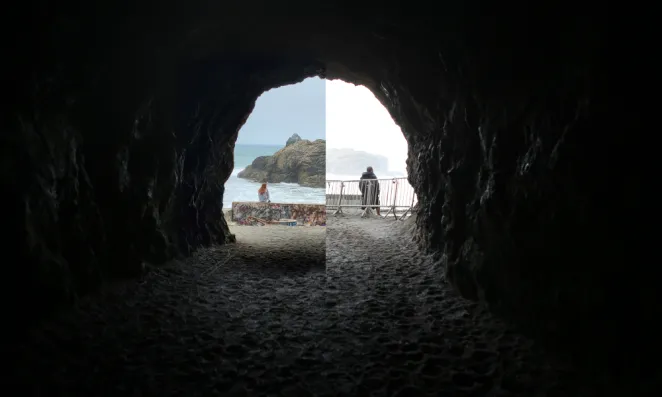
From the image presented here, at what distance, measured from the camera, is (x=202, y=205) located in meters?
8.77

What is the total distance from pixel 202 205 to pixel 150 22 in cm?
467

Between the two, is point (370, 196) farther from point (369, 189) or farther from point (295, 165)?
point (295, 165)

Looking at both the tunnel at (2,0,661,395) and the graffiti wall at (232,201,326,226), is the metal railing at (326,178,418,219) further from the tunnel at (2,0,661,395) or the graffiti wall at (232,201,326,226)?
the tunnel at (2,0,661,395)

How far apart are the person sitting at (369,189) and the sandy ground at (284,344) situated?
1002cm

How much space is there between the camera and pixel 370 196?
1631cm

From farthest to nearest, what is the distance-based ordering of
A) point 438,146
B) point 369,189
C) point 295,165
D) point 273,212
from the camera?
1. point 295,165
2. point 273,212
3. point 369,189
4. point 438,146

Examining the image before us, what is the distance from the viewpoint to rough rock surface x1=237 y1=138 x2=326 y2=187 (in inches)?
681

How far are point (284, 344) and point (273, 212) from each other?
41.7 ft

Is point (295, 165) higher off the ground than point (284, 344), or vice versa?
point (295, 165)

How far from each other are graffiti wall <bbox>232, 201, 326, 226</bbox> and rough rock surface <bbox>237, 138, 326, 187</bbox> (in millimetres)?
1390

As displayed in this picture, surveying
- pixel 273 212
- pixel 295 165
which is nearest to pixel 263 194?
pixel 273 212

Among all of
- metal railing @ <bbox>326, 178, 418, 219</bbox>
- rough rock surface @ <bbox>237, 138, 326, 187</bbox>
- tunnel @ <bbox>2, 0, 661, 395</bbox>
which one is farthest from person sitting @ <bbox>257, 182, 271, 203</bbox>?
tunnel @ <bbox>2, 0, 661, 395</bbox>

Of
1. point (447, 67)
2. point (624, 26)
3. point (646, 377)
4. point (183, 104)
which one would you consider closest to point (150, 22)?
point (183, 104)

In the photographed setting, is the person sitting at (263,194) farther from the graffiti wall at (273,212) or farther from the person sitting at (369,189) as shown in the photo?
the person sitting at (369,189)
